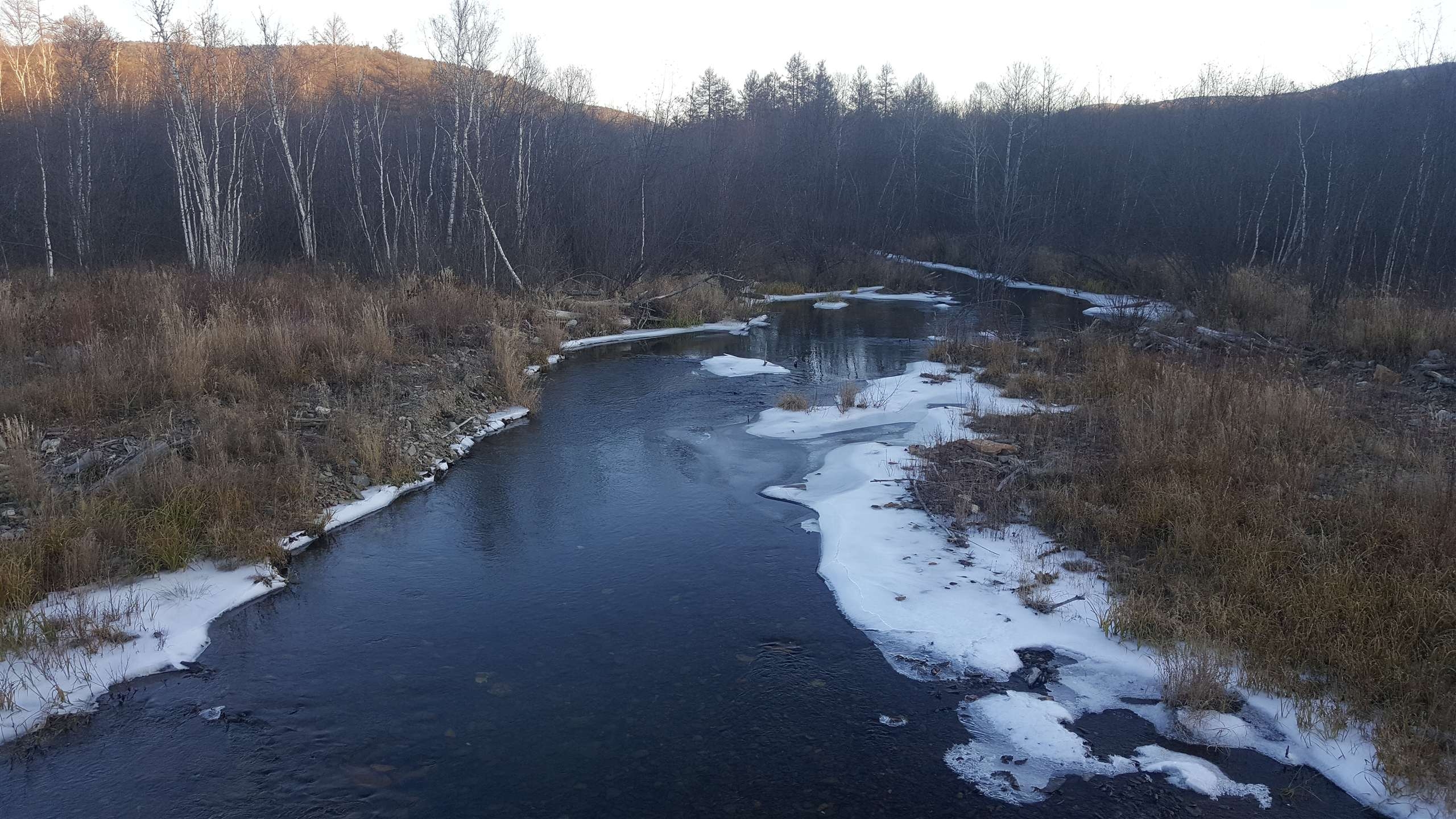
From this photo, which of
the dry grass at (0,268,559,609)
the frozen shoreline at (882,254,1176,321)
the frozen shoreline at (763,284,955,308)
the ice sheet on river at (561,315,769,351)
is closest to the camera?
the dry grass at (0,268,559,609)

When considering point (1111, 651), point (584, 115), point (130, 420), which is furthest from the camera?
point (584, 115)

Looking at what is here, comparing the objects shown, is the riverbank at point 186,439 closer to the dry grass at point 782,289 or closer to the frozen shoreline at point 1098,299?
the frozen shoreline at point 1098,299

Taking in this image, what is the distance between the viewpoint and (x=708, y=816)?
3936mm

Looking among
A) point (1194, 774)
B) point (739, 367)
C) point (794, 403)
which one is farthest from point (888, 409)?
point (1194, 774)

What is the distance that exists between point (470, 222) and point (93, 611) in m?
17.3

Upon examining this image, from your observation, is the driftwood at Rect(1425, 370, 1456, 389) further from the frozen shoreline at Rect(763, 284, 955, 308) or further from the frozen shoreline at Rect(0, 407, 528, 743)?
the frozen shoreline at Rect(763, 284, 955, 308)

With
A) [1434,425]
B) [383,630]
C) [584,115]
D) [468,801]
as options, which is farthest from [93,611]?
[584,115]

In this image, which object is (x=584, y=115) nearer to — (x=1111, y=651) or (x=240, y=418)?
(x=240, y=418)

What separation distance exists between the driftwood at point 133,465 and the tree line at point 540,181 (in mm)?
9617

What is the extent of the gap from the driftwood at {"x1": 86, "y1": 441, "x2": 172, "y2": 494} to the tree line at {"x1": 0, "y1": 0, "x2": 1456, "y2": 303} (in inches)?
379

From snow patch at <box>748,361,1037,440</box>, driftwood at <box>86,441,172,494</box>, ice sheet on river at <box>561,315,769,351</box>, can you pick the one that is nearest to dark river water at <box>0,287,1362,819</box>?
driftwood at <box>86,441,172,494</box>

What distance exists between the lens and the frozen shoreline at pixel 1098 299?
56.0 feet

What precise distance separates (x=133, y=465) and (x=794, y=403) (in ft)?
26.5

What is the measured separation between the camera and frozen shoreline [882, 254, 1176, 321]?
1708 cm
